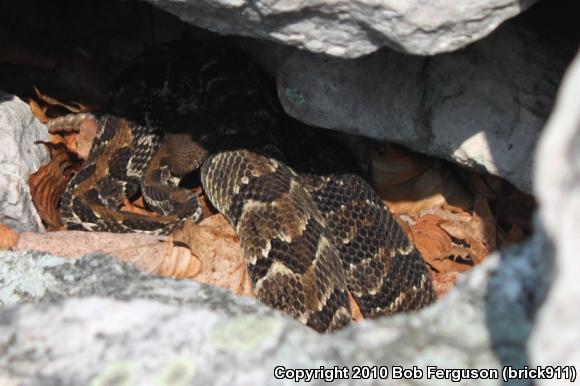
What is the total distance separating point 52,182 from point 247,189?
1294 mm

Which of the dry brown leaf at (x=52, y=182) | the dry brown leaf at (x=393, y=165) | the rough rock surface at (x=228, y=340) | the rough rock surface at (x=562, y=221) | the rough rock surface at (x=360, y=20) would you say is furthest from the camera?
the dry brown leaf at (x=393, y=165)

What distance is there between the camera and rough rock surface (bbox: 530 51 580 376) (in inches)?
65.6

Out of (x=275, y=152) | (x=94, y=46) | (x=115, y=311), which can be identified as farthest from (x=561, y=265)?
(x=94, y=46)

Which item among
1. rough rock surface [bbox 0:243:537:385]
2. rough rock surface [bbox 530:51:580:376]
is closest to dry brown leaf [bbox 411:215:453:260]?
rough rock surface [bbox 0:243:537:385]

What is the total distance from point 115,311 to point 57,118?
342cm

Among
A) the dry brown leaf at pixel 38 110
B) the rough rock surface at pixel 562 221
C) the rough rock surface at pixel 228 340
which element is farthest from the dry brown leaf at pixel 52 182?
the rough rock surface at pixel 562 221

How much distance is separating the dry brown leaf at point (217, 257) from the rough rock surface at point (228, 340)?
6.45 ft

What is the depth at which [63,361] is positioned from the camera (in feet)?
7.78

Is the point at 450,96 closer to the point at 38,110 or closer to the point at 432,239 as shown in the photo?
the point at 432,239

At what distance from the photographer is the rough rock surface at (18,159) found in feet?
15.3

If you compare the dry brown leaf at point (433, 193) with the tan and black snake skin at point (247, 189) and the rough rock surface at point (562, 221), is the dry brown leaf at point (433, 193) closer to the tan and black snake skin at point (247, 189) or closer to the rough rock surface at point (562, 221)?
the tan and black snake skin at point (247, 189)

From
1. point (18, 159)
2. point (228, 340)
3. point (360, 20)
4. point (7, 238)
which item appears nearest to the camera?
point (228, 340)

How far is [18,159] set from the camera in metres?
4.93

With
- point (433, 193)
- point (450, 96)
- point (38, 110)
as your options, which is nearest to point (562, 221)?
point (450, 96)
